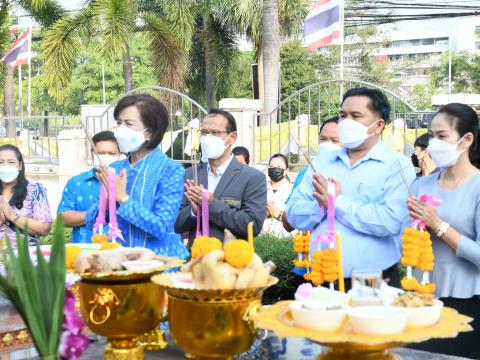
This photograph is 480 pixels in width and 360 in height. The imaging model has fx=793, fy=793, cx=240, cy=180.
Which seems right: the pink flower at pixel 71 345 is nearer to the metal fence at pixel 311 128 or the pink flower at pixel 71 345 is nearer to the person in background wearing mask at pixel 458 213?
the person in background wearing mask at pixel 458 213

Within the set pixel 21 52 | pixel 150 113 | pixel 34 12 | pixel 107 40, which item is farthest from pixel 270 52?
pixel 150 113

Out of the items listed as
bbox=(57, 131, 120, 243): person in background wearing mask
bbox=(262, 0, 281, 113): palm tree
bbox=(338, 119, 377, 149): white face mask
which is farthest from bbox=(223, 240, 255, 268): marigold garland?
bbox=(262, 0, 281, 113): palm tree

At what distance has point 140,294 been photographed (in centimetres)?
212

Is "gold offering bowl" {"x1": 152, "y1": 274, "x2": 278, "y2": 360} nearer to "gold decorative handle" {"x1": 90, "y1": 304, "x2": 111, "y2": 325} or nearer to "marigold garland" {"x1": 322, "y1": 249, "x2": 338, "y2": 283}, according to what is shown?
"gold decorative handle" {"x1": 90, "y1": 304, "x2": 111, "y2": 325}

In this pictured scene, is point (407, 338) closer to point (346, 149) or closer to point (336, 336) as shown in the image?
point (336, 336)

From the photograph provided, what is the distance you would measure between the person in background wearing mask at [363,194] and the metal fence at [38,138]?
9101 millimetres

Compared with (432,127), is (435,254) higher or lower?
lower

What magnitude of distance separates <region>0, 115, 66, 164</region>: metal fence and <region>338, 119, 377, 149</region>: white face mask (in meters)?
9.16

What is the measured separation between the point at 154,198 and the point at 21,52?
1521cm

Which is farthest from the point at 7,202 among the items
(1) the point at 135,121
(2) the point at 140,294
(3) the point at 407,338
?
(3) the point at 407,338

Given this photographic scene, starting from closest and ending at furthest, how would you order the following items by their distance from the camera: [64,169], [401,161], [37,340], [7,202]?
[37,340], [401,161], [7,202], [64,169]

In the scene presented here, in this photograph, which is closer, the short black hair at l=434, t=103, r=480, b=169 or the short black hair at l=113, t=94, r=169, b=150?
the short black hair at l=434, t=103, r=480, b=169

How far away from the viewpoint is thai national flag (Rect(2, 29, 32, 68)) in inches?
676

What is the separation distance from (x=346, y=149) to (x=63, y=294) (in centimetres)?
171
